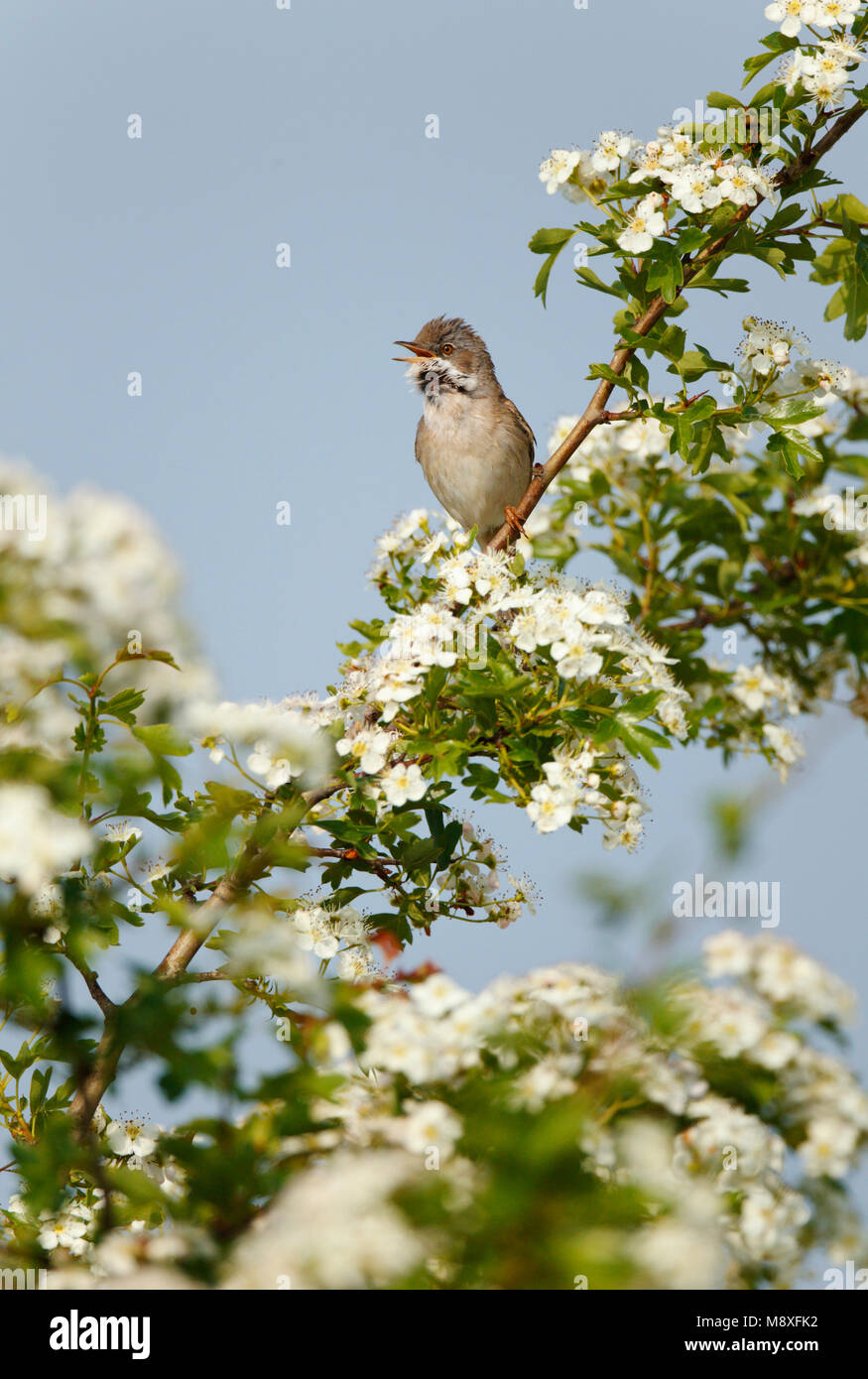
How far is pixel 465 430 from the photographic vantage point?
19.6 feet

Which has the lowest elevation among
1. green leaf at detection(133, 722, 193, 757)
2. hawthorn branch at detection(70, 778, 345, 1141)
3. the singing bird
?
hawthorn branch at detection(70, 778, 345, 1141)

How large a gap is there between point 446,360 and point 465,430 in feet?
1.31

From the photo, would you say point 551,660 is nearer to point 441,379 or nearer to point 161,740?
point 161,740

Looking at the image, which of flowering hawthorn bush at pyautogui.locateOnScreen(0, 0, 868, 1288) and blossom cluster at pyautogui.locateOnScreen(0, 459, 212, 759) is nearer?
flowering hawthorn bush at pyautogui.locateOnScreen(0, 0, 868, 1288)

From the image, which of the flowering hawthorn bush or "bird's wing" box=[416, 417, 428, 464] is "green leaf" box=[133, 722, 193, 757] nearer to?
→ the flowering hawthorn bush

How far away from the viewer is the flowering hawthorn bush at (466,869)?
5.78 ft

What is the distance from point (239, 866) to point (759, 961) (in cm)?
133

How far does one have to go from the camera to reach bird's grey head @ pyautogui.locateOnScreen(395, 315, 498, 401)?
19.9ft

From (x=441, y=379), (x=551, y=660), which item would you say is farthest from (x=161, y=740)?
(x=441, y=379)

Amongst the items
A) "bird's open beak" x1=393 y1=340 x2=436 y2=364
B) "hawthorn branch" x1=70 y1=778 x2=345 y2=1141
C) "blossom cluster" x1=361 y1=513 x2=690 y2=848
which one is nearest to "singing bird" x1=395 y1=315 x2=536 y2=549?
"bird's open beak" x1=393 y1=340 x2=436 y2=364

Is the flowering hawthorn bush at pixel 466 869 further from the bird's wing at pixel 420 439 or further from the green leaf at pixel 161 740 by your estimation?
the bird's wing at pixel 420 439

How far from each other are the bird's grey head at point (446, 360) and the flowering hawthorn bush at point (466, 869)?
139 cm
